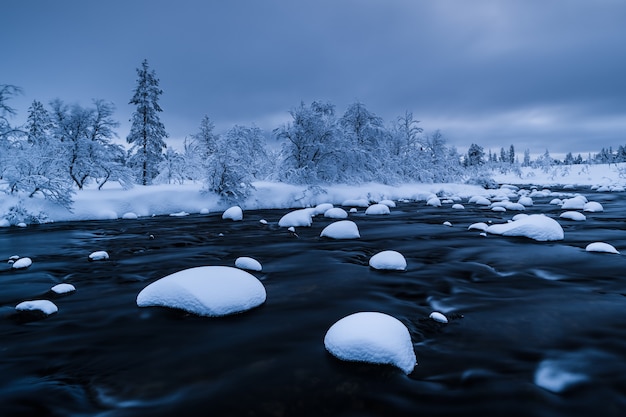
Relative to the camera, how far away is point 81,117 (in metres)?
15.4

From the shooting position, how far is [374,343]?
2.52m

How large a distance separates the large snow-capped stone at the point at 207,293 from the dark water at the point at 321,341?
0.37ft

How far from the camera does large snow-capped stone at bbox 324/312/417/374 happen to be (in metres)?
2.50

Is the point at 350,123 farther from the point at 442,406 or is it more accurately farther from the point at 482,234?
the point at 442,406

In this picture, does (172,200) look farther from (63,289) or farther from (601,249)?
(601,249)

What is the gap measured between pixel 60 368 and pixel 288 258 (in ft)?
13.0

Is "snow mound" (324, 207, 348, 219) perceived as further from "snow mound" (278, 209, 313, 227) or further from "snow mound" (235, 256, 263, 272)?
"snow mound" (235, 256, 263, 272)

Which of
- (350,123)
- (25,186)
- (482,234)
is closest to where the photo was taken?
(482,234)

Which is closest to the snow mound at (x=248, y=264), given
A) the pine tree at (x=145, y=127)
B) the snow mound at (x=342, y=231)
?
the snow mound at (x=342, y=231)

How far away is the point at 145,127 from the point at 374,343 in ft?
76.8

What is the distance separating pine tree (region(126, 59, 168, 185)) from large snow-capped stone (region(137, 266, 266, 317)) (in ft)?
66.8

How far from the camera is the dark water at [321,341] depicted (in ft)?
7.10

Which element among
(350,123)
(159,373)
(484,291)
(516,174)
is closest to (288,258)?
(484,291)

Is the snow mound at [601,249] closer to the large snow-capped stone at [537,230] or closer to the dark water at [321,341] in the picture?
the dark water at [321,341]
